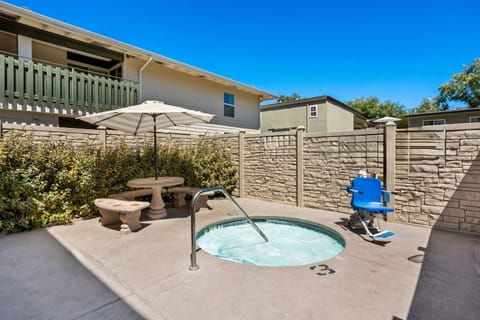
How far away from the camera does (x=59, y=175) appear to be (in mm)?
5402

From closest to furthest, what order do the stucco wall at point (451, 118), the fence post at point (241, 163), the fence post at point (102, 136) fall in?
the fence post at point (102, 136) → the fence post at point (241, 163) → the stucco wall at point (451, 118)

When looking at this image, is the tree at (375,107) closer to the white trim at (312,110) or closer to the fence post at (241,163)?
the white trim at (312,110)

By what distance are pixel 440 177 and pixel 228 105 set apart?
10.3 metres

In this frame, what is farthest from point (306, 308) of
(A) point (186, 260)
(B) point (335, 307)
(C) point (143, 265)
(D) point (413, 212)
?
(D) point (413, 212)

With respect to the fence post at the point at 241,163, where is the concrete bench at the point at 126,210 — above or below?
below

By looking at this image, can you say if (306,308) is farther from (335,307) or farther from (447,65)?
(447,65)

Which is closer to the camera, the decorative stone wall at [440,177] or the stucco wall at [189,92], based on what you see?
the decorative stone wall at [440,177]

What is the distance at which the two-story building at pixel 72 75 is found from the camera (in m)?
6.79

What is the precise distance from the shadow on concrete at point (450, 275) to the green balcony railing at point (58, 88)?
9.44 metres

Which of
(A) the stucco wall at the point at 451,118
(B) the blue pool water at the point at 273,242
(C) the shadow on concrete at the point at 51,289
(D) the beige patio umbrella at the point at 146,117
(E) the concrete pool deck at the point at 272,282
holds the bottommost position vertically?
(B) the blue pool water at the point at 273,242

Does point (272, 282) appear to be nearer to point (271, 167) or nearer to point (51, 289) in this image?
point (51, 289)

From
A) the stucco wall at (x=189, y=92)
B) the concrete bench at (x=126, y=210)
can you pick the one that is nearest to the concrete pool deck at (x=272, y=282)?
the concrete bench at (x=126, y=210)

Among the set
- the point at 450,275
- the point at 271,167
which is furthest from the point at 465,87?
the point at 450,275

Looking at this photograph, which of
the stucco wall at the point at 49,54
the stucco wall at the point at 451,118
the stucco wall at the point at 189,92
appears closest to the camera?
the stucco wall at the point at 49,54
